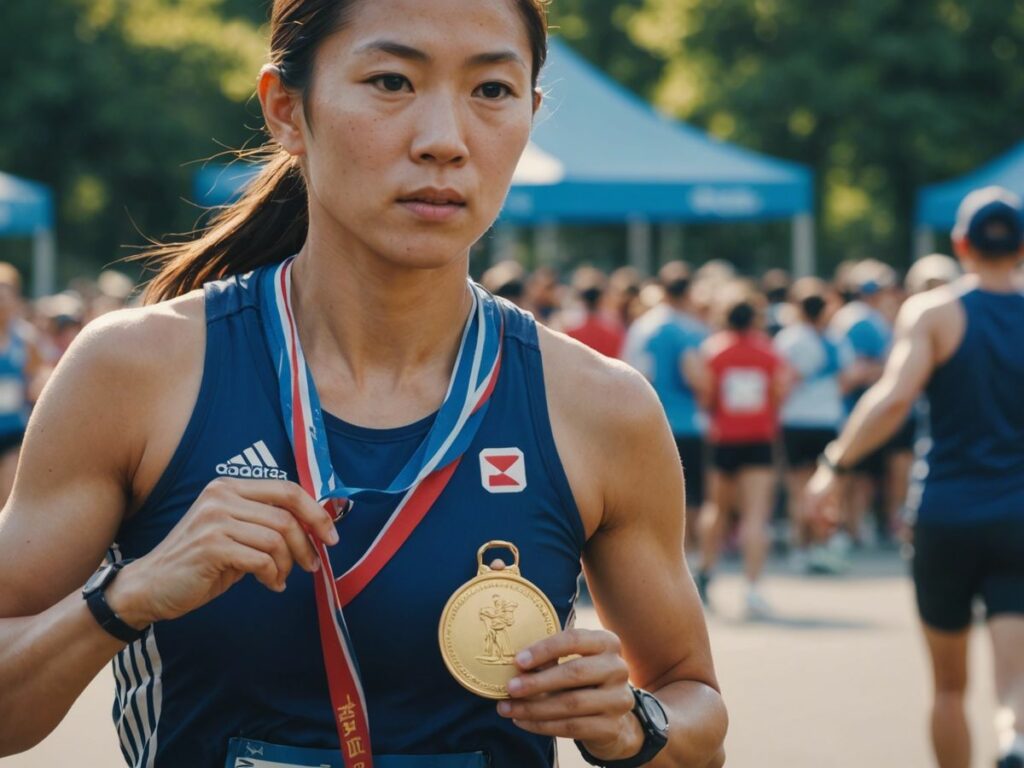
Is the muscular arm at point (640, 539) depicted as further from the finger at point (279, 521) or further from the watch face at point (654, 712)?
the finger at point (279, 521)

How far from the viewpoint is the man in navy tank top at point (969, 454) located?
5895 mm

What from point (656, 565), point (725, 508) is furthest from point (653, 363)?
point (656, 565)

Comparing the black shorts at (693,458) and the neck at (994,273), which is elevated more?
the neck at (994,273)

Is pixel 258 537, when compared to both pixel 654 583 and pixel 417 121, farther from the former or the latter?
pixel 654 583

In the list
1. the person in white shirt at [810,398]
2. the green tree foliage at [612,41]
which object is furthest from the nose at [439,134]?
the green tree foliage at [612,41]

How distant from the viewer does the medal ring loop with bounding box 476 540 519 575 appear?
244 cm

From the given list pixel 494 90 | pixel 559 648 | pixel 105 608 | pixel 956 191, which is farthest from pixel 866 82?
pixel 105 608

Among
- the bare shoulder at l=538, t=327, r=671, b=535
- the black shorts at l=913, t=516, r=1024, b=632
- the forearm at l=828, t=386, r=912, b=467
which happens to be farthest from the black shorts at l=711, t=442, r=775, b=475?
the bare shoulder at l=538, t=327, r=671, b=535

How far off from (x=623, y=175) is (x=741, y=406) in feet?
15.8

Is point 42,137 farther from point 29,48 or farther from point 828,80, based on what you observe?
point 828,80

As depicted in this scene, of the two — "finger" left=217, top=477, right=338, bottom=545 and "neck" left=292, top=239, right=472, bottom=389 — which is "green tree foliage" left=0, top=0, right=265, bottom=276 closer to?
"neck" left=292, top=239, right=472, bottom=389

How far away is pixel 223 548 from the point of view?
7.31 ft

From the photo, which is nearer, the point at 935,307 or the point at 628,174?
the point at 935,307

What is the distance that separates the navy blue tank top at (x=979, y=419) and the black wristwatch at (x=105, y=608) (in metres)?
4.15
